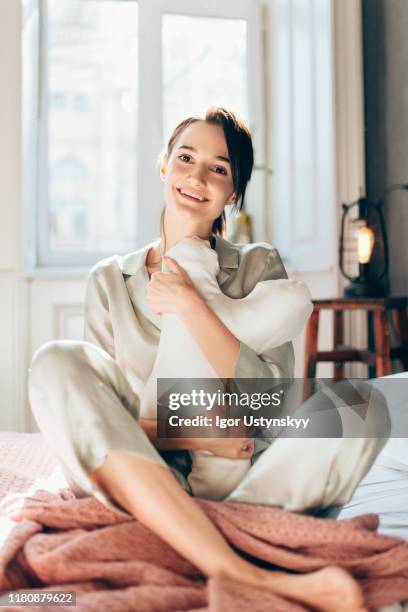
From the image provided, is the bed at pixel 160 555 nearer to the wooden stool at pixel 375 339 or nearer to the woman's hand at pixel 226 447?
the woman's hand at pixel 226 447

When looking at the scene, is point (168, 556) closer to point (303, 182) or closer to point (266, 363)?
point (266, 363)

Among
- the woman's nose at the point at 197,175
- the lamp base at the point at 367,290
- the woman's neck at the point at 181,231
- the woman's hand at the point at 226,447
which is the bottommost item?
the woman's hand at the point at 226,447

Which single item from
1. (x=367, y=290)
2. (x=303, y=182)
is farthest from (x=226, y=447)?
(x=303, y=182)

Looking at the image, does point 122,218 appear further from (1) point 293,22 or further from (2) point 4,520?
(2) point 4,520

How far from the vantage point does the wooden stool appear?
6.37 ft

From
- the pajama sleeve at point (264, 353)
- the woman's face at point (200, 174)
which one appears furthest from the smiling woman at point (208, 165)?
the pajama sleeve at point (264, 353)

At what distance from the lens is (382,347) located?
1.94 m

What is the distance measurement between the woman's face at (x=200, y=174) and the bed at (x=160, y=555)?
0.52m

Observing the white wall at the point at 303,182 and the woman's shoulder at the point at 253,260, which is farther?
the white wall at the point at 303,182

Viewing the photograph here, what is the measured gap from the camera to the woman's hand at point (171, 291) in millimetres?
919

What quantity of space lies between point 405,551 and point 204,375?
14.4 inches

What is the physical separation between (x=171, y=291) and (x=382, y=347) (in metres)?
1.19

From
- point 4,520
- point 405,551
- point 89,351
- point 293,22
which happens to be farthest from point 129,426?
point 293,22

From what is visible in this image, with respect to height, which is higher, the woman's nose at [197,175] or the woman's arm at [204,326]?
the woman's nose at [197,175]
